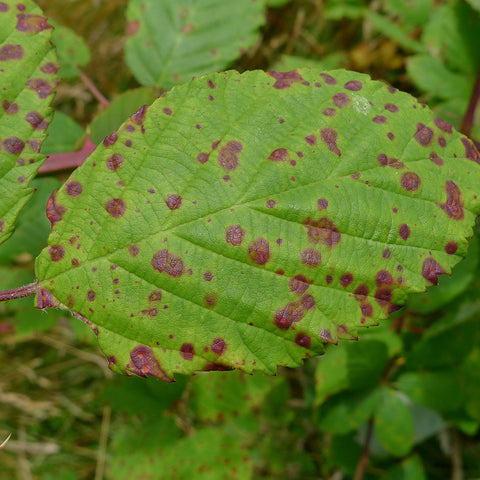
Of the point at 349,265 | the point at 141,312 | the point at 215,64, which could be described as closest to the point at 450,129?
the point at 349,265

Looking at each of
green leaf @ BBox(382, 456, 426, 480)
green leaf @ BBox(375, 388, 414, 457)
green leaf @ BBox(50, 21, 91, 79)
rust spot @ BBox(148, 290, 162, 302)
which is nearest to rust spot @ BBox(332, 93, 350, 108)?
rust spot @ BBox(148, 290, 162, 302)

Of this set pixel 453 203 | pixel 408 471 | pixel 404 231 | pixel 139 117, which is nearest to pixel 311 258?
pixel 404 231

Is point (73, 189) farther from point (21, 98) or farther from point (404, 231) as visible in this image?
point (404, 231)

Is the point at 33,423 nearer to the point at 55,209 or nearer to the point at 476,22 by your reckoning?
the point at 55,209

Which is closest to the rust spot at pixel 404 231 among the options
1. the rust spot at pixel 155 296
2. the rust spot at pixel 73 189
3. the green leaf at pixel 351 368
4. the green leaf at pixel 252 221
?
the green leaf at pixel 252 221

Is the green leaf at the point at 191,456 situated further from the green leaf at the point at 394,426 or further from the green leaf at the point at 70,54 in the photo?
the green leaf at the point at 70,54

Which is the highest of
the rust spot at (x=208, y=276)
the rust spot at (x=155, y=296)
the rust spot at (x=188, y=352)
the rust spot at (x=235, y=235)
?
the rust spot at (x=235, y=235)

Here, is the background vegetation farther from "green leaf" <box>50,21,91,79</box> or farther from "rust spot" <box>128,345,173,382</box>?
"rust spot" <box>128,345,173,382</box>
